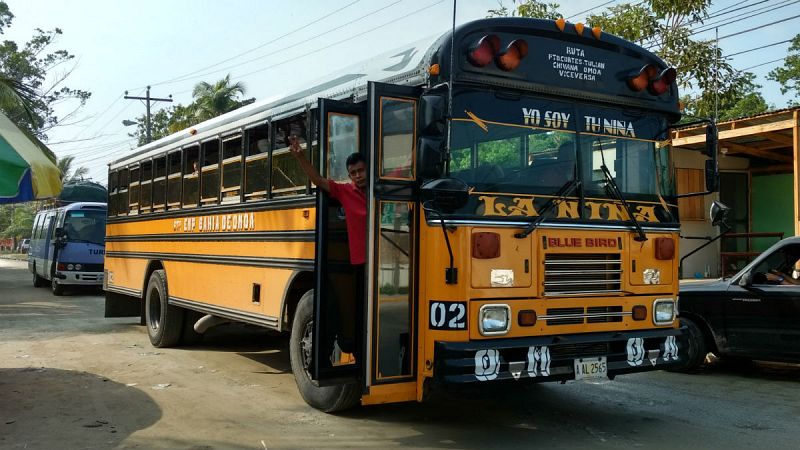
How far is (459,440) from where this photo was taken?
5.43 metres

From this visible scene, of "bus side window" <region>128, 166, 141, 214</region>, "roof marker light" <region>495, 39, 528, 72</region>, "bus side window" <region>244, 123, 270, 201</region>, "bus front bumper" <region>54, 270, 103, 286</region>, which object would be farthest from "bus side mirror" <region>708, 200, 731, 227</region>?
"bus front bumper" <region>54, 270, 103, 286</region>

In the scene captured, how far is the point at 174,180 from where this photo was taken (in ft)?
31.1

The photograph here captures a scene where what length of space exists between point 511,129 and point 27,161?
13.9 feet

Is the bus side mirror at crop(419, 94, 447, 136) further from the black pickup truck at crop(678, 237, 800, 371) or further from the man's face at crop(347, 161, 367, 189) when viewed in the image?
the black pickup truck at crop(678, 237, 800, 371)

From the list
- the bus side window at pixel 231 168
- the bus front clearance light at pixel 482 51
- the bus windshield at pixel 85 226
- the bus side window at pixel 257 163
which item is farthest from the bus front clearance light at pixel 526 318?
the bus windshield at pixel 85 226

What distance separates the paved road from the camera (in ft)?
17.9

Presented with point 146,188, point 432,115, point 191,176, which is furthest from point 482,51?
point 146,188

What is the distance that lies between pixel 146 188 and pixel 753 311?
798 centimetres

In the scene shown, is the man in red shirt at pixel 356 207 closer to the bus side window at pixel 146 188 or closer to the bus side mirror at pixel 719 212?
the bus side mirror at pixel 719 212

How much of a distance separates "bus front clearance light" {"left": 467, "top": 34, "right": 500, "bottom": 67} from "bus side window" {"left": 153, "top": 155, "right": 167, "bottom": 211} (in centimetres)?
583

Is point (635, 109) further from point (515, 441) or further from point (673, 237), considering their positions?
point (515, 441)

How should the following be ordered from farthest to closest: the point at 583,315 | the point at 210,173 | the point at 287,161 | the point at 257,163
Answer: the point at 210,173 → the point at 257,163 → the point at 287,161 → the point at 583,315

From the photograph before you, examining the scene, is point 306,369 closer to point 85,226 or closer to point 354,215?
point 354,215

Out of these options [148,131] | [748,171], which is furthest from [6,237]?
[748,171]
